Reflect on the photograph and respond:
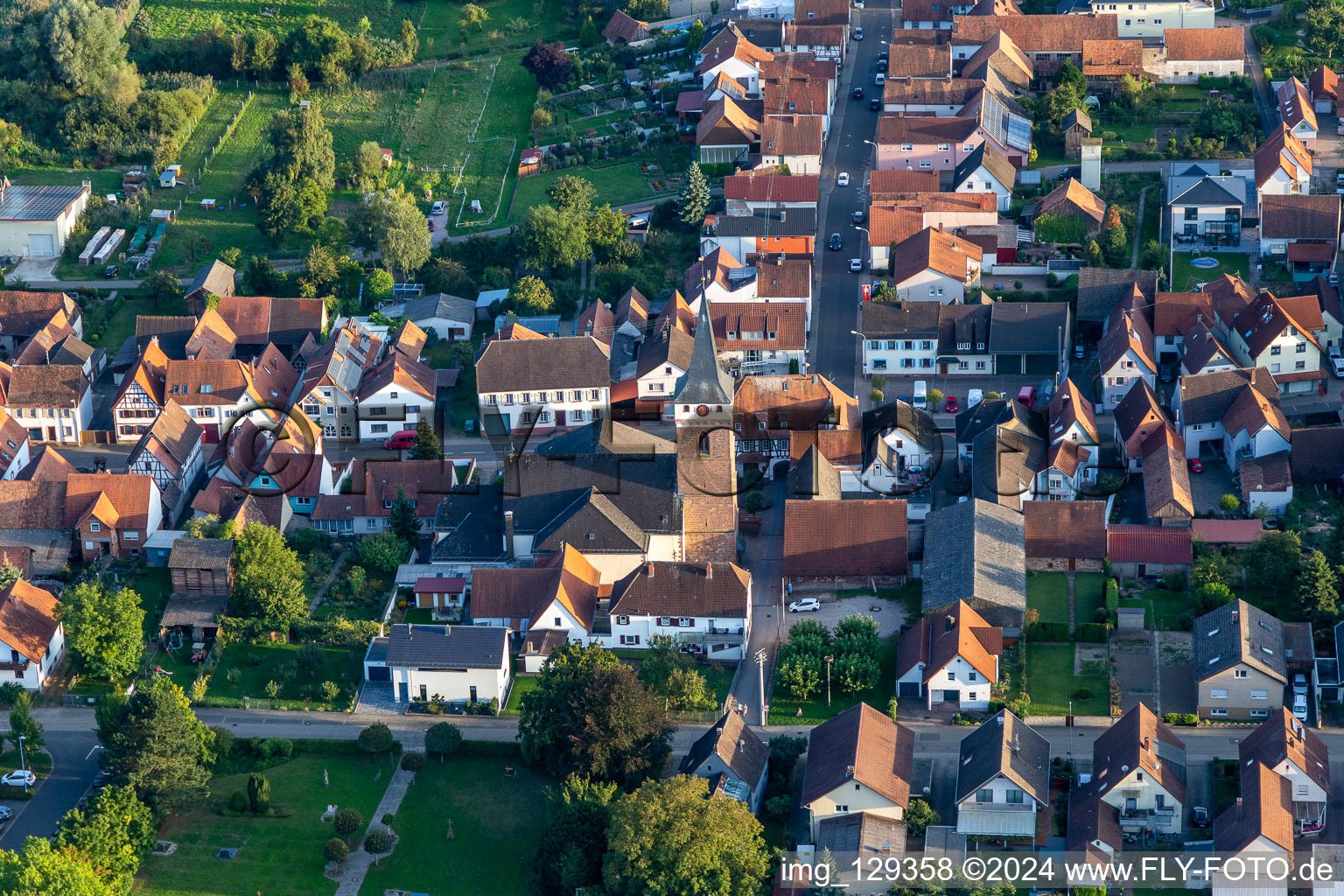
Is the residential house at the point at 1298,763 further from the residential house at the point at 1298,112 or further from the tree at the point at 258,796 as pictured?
the residential house at the point at 1298,112

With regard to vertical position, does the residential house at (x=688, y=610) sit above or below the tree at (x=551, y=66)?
below

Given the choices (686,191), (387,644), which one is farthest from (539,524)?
(686,191)

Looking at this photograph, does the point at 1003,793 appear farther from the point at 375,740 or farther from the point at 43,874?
the point at 43,874

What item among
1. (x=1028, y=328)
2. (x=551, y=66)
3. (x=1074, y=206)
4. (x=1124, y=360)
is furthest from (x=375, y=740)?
(x=551, y=66)

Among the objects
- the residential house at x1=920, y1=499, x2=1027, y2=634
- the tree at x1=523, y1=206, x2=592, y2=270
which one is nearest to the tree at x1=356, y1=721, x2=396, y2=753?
the residential house at x1=920, y1=499, x2=1027, y2=634

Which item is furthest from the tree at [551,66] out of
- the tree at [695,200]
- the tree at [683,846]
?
the tree at [683,846]

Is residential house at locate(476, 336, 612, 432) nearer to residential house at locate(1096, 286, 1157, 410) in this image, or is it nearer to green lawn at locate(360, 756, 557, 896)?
residential house at locate(1096, 286, 1157, 410)
